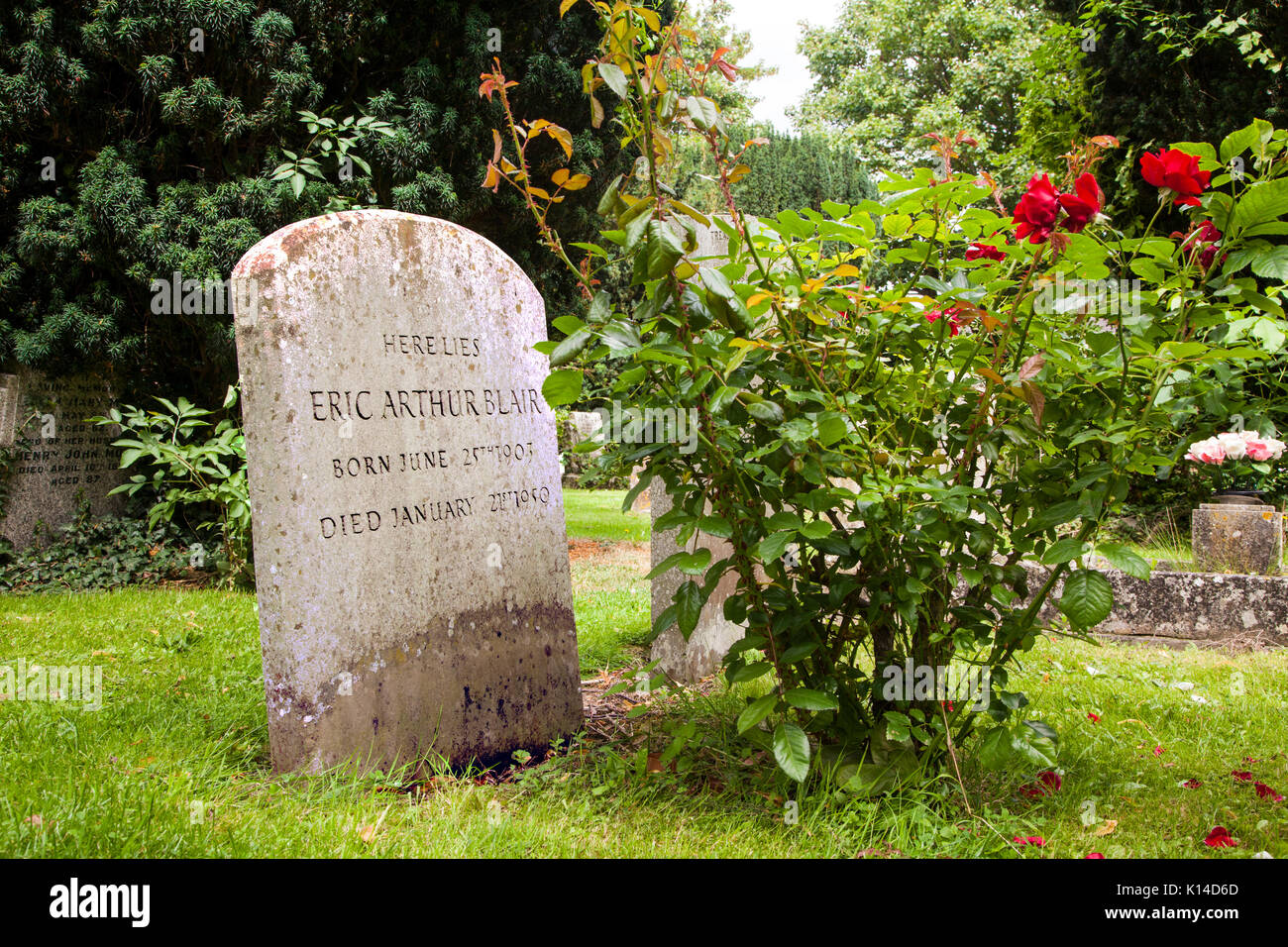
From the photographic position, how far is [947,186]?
6.57 feet

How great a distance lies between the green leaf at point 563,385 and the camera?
2.07m

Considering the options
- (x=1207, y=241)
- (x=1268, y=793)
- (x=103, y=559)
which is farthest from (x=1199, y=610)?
(x=103, y=559)

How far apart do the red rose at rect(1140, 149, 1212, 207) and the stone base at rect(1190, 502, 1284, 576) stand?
4.38 metres

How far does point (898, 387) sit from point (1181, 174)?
0.83 metres

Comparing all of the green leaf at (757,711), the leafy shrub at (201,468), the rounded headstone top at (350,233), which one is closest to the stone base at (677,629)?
the rounded headstone top at (350,233)

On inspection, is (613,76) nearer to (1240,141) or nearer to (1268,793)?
(1240,141)

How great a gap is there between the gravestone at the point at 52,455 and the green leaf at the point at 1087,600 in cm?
694

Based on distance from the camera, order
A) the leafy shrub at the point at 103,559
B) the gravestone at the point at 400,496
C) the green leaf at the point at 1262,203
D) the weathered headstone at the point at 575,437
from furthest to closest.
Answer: the weathered headstone at the point at 575,437, the leafy shrub at the point at 103,559, the gravestone at the point at 400,496, the green leaf at the point at 1262,203

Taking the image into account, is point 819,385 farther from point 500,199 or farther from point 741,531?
point 500,199

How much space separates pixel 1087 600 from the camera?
1.93m

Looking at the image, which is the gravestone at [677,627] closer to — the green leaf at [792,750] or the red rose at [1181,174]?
the green leaf at [792,750]
